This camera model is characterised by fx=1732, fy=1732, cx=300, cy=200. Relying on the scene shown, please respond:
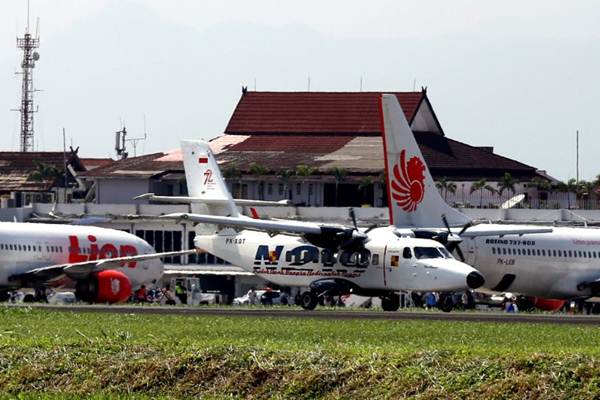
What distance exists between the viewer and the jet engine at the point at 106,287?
2635 inches

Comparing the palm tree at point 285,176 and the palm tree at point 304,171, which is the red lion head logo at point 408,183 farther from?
the palm tree at point 285,176

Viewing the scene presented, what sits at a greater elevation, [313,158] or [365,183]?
[313,158]

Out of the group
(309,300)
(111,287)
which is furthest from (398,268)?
(111,287)

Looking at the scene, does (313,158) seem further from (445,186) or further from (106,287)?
(106,287)

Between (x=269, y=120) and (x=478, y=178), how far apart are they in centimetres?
1842

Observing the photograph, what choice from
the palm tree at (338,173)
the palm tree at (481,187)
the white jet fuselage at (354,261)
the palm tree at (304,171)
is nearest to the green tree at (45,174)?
the palm tree at (304,171)

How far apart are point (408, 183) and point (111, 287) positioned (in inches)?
481

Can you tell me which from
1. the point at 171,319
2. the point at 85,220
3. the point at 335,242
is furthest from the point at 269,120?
the point at 171,319

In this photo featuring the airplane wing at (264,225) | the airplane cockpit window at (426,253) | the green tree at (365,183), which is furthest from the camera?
the green tree at (365,183)

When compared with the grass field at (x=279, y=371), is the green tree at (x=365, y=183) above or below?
above

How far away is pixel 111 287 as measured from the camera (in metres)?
67.0

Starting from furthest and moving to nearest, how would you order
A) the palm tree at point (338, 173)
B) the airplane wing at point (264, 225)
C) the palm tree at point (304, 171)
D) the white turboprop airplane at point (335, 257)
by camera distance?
the palm tree at point (304, 171) → the palm tree at point (338, 173) → the airplane wing at point (264, 225) → the white turboprop airplane at point (335, 257)

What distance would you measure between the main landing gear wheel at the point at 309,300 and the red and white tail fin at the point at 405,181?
32.3ft

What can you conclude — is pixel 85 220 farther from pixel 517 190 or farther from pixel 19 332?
pixel 19 332
